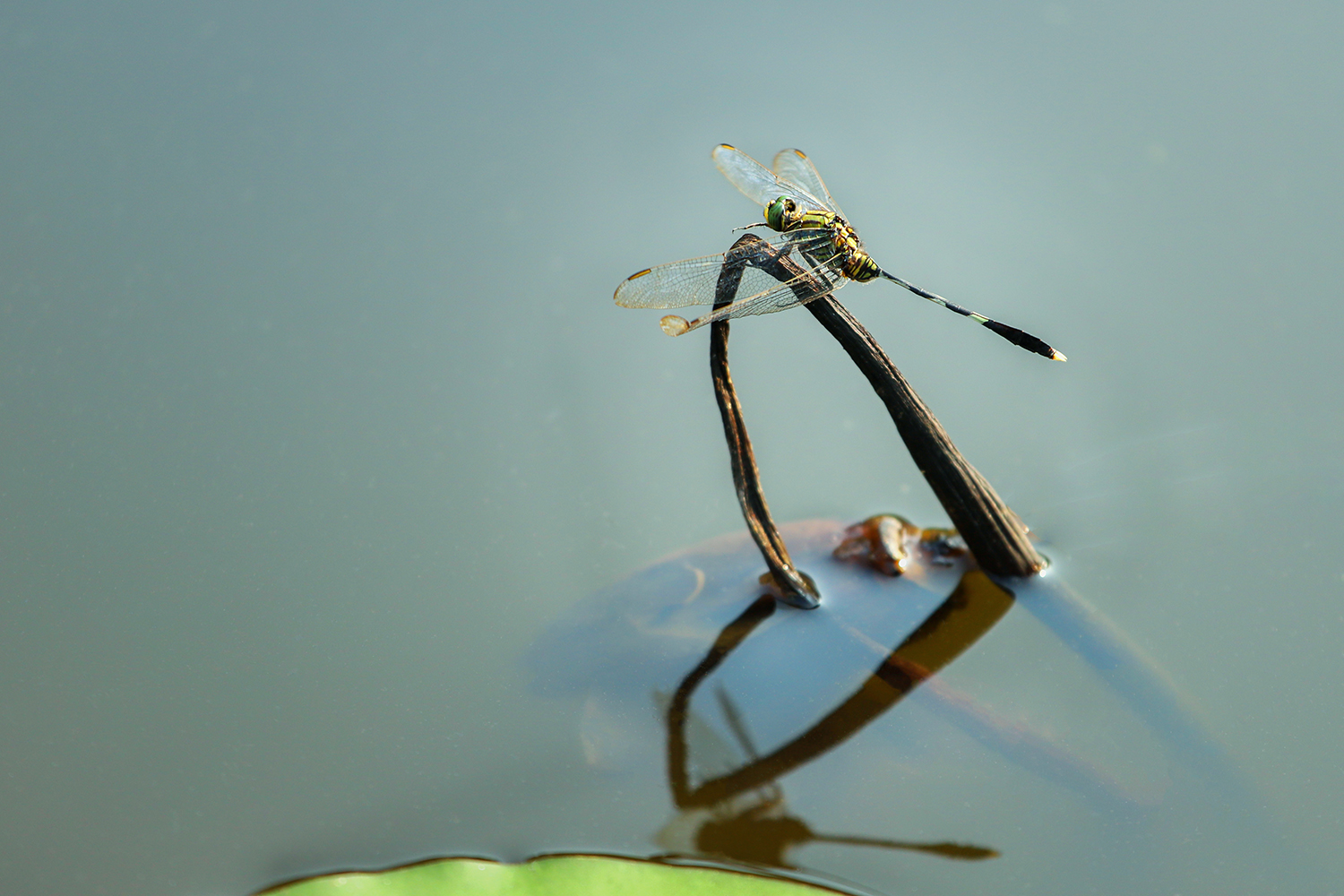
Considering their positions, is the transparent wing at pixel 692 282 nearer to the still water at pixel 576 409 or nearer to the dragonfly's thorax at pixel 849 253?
the dragonfly's thorax at pixel 849 253

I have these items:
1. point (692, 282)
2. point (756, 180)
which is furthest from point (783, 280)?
point (756, 180)

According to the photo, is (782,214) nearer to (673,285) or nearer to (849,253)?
(849,253)

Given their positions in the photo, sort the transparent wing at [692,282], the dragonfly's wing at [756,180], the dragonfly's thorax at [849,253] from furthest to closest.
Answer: the dragonfly's wing at [756,180]
the dragonfly's thorax at [849,253]
the transparent wing at [692,282]

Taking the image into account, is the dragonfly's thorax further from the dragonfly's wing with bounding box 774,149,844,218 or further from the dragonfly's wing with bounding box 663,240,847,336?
the dragonfly's wing with bounding box 774,149,844,218

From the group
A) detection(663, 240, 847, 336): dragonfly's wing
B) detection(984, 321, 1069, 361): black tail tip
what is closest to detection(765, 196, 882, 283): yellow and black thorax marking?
detection(663, 240, 847, 336): dragonfly's wing

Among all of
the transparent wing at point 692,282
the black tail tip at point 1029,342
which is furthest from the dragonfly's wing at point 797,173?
the black tail tip at point 1029,342

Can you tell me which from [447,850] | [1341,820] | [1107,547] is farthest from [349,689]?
[1341,820]

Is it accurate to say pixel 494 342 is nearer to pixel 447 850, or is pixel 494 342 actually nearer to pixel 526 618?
pixel 526 618

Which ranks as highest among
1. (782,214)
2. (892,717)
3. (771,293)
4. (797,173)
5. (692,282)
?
(797,173)
